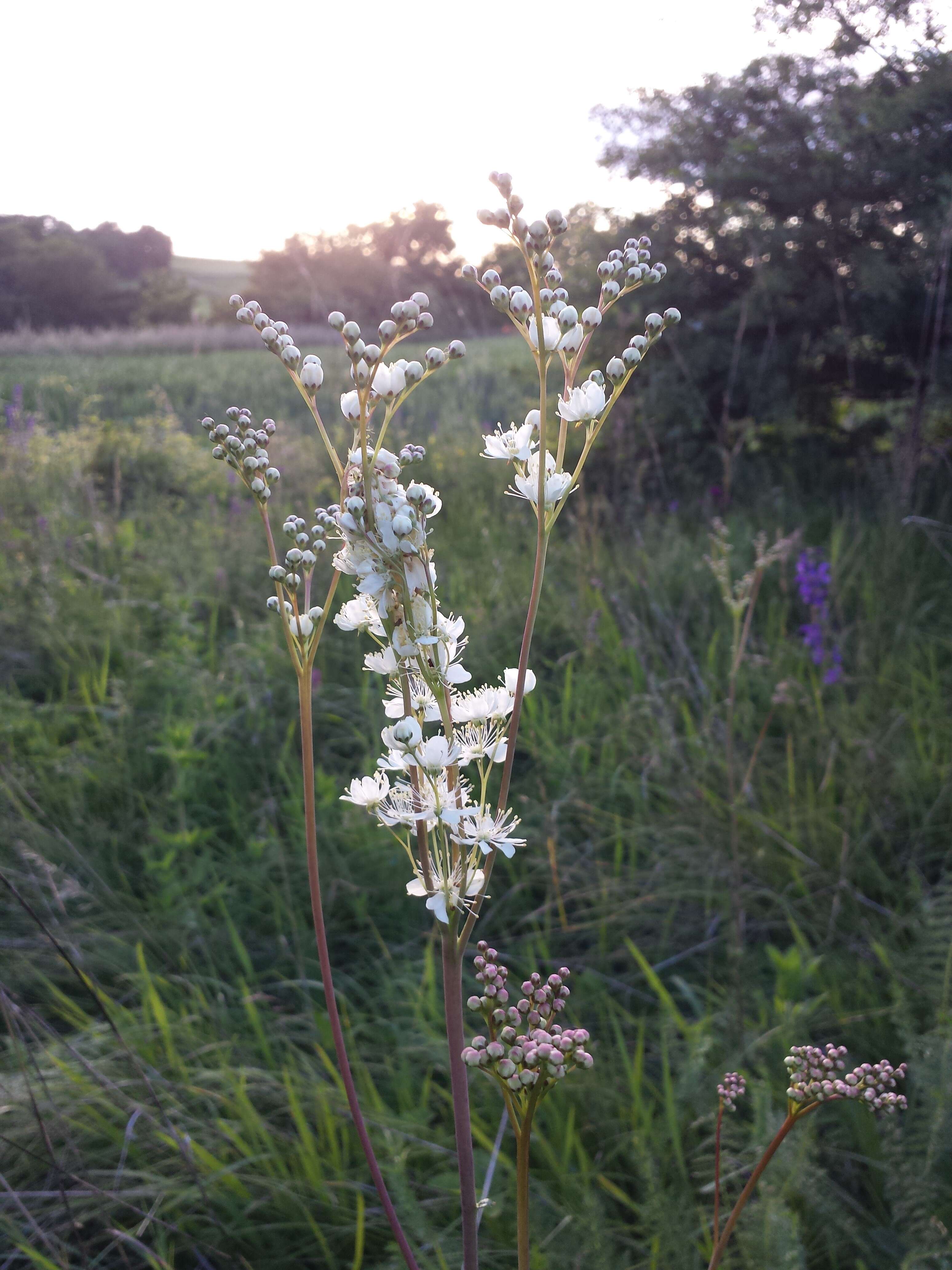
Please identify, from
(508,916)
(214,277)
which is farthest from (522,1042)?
(214,277)

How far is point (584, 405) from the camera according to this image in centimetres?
88

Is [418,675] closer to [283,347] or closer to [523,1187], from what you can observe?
[283,347]

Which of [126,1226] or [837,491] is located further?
[837,491]

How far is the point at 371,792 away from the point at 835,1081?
0.56 m

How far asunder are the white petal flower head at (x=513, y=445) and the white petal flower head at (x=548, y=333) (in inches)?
3.4

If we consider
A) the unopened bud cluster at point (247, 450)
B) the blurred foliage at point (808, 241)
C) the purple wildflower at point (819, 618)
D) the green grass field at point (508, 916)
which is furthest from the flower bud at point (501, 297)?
the blurred foliage at point (808, 241)

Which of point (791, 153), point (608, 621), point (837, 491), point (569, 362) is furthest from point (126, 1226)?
point (791, 153)

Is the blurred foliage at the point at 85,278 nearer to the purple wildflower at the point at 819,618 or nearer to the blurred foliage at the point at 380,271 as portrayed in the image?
the blurred foliage at the point at 380,271

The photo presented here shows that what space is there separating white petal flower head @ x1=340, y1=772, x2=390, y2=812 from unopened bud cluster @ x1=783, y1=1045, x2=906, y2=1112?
50 centimetres

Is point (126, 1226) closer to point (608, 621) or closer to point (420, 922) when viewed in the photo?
point (420, 922)

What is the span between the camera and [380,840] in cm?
263

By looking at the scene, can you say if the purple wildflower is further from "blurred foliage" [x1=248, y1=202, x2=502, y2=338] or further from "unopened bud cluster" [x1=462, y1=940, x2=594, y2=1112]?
"blurred foliage" [x1=248, y1=202, x2=502, y2=338]

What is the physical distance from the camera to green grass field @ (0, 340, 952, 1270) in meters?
1.67

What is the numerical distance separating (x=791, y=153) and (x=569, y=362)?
15.5ft
